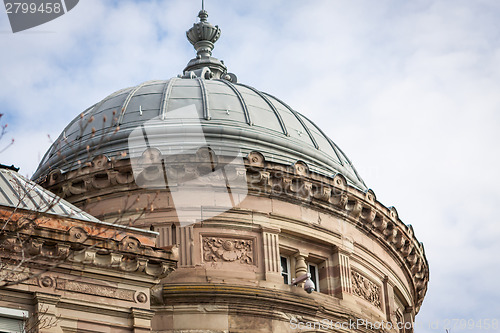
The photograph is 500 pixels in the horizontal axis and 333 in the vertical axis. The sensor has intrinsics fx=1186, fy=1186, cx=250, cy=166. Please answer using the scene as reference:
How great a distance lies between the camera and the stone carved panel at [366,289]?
37094 millimetres

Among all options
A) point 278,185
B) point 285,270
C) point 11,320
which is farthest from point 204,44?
point 11,320

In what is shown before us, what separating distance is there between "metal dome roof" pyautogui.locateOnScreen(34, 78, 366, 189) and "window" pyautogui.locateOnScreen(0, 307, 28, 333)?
479 inches

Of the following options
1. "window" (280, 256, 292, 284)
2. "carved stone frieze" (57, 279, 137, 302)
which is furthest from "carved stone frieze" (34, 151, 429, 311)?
"carved stone frieze" (57, 279, 137, 302)

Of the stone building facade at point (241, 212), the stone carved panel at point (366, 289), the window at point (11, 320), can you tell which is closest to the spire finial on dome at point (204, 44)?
the stone building facade at point (241, 212)

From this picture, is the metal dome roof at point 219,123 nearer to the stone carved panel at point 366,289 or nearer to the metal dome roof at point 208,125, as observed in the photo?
the metal dome roof at point 208,125

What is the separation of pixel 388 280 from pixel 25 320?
1693 centimetres

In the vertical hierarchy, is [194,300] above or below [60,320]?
above

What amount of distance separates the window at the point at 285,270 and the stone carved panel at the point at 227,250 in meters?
1.34

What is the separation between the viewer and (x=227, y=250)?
3509 centimetres

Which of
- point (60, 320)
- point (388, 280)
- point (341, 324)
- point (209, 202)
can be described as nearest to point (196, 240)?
point (209, 202)

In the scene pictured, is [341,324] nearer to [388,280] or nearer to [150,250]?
[388,280]

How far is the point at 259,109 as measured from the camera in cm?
4028

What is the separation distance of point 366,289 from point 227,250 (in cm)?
518

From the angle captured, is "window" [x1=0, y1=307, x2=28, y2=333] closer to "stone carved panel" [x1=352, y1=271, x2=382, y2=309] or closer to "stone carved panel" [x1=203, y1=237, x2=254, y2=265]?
"stone carved panel" [x1=203, y1=237, x2=254, y2=265]
